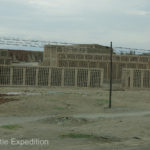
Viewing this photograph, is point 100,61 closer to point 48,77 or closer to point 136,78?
point 136,78

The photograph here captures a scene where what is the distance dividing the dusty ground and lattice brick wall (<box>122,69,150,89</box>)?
9.48 m

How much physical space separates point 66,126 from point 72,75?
17591 millimetres

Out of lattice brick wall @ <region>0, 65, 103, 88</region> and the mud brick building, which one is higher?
the mud brick building

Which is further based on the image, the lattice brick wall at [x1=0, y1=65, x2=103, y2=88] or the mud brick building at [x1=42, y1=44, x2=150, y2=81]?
the mud brick building at [x1=42, y1=44, x2=150, y2=81]

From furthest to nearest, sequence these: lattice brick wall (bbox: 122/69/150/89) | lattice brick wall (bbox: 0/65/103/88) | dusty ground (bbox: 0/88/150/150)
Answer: lattice brick wall (bbox: 122/69/150/89) < lattice brick wall (bbox: 0/65/103/88) < dusty ground (bbox: 0/88/150/150)

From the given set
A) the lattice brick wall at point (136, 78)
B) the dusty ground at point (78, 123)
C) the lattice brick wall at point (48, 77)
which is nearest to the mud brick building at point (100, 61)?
the lattice brick wall at point (48, 77)

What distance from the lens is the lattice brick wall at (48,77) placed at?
27.4 metres

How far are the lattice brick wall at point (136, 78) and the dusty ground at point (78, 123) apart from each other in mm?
9475

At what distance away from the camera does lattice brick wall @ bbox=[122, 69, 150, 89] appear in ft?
95.3

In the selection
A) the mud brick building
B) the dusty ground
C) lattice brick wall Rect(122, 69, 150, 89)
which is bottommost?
the dusty ground

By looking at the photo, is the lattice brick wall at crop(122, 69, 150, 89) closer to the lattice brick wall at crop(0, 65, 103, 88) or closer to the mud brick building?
the lattice brick wall at crop(0, 65, 103, 88)

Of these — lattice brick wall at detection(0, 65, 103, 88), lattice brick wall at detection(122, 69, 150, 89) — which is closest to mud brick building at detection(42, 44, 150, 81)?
lattice brick wall at detection(0, 65, 103, 88)

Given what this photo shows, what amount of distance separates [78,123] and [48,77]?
1669 centimetres

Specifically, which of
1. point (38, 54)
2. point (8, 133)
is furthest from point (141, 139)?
point (38, 54)
